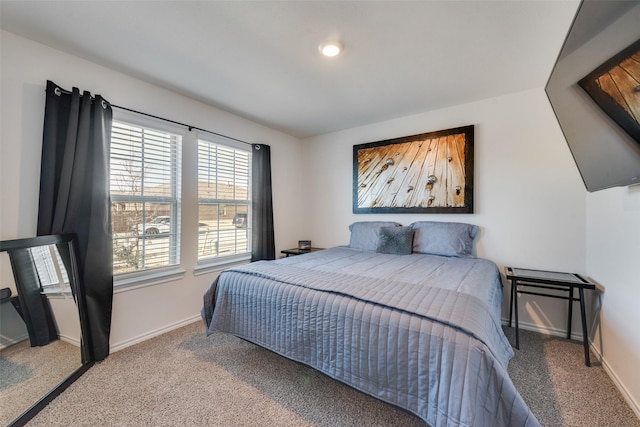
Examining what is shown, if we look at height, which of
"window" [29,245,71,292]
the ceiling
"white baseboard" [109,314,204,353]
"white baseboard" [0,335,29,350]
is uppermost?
the ceiling

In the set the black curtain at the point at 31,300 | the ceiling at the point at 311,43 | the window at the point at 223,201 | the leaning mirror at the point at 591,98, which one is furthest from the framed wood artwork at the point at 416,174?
the black curtain at the point at 31,300

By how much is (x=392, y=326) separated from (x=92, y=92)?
2865 millimetres

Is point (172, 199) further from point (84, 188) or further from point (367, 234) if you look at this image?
point (367, 234)

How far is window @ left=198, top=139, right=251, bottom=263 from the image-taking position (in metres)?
2.86

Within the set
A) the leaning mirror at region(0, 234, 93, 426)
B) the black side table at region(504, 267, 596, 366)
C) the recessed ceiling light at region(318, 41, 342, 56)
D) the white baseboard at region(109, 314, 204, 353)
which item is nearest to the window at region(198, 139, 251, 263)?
the white baseboard at region(109, 314, 204, 353)

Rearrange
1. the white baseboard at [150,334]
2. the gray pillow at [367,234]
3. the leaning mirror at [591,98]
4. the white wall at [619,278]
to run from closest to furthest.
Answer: the leaning mirror at [591,98] < the white wall at [619,278] < the white baseboard at [150,334] < the gray pillow at [367,234]

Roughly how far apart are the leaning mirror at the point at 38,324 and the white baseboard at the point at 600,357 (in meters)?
3.50

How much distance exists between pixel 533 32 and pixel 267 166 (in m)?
2.87

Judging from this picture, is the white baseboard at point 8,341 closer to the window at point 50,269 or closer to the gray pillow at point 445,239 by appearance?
the window at point 50,269

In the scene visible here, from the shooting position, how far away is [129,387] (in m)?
1.68

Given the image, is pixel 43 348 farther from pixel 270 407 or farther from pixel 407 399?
pixel 407 399

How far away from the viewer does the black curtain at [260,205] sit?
3.32 metres

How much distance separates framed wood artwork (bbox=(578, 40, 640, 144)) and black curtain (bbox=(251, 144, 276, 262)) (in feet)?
9.87

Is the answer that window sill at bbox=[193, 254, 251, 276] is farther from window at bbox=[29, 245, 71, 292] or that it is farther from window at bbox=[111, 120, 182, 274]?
window at bbox=[29, 245, 71, 292]
